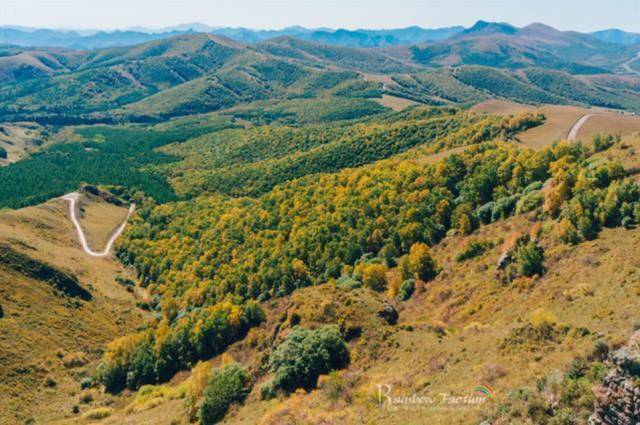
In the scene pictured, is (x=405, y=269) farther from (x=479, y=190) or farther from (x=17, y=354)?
(x=17, y=354)

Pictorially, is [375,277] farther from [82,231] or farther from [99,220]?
[99,220]

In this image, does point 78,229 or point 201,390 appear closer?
point 201,390

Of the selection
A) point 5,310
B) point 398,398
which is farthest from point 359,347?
point 5,310

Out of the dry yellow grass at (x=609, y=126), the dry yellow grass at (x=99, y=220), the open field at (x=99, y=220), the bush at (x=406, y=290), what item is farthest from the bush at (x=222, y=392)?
the dry yellow grass at (x=99, y=220)

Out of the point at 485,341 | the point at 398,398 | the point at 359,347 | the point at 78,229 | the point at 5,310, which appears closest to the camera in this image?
the point at 398,398

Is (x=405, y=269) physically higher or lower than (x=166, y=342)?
higher

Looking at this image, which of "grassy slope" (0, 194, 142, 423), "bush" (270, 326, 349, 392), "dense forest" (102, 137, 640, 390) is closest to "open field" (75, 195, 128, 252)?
"grassy slope" (0, 194, 142, 423)

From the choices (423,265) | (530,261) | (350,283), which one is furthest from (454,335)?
(350,283)

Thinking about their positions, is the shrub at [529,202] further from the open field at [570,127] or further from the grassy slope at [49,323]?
the grassy slope at [49,323]
